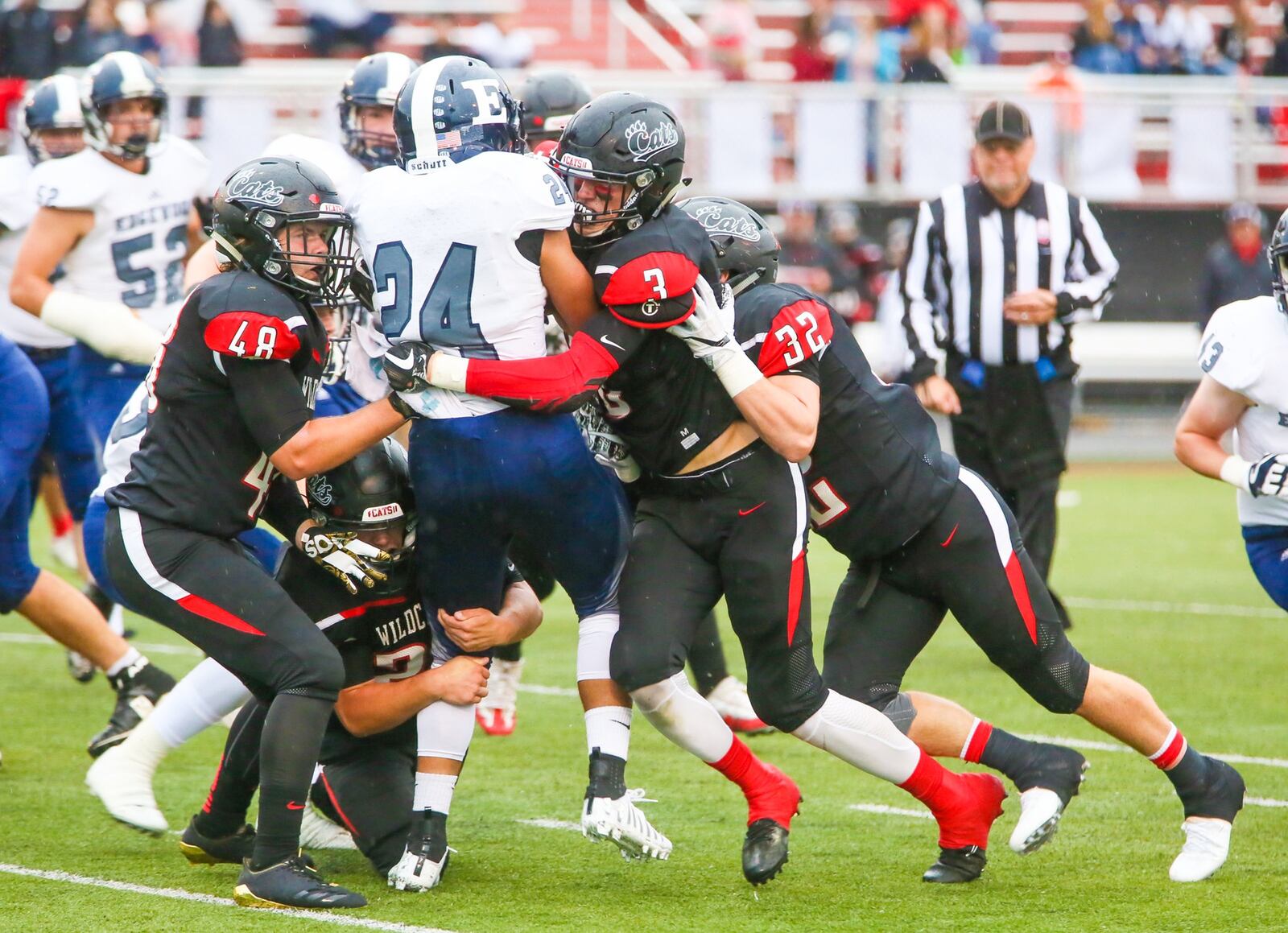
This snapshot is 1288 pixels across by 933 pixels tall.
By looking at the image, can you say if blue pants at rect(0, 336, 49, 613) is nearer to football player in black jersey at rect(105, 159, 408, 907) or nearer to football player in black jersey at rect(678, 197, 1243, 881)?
football player in black jersey at rect(105, 159, 408, 907)

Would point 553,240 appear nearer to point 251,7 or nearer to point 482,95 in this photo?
point 482,95

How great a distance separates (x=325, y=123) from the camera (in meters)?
14.0

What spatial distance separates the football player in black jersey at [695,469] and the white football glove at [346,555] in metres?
0.45

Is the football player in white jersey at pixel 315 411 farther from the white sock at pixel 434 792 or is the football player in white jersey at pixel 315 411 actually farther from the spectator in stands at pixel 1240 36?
the spectator in stands at pixel 1240 36

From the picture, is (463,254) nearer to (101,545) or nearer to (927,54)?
(101,545)

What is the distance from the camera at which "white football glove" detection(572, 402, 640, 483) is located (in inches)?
164

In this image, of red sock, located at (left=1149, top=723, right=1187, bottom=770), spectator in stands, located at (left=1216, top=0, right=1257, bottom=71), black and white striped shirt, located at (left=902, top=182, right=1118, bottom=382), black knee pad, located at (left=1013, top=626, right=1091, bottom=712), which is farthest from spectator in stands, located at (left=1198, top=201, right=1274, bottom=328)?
black knee pad, located at (left=1013, top=626, right=1091, bottom=712)

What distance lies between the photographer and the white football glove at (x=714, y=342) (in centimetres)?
389

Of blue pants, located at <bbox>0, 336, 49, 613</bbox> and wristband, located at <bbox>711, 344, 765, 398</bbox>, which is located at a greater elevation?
wristband, located at <bbox>711, 344, 765, 398</bbox>

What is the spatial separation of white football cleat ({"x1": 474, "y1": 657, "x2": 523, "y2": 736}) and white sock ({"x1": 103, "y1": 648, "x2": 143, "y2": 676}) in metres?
1.16

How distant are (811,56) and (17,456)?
474 inches

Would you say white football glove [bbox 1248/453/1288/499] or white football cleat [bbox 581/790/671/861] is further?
white football glove [bbox 1248/453/1288/499]

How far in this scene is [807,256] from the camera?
14.9 metres

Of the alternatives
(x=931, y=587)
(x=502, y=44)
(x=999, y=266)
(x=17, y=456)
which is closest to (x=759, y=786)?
(x=931, y=587)
